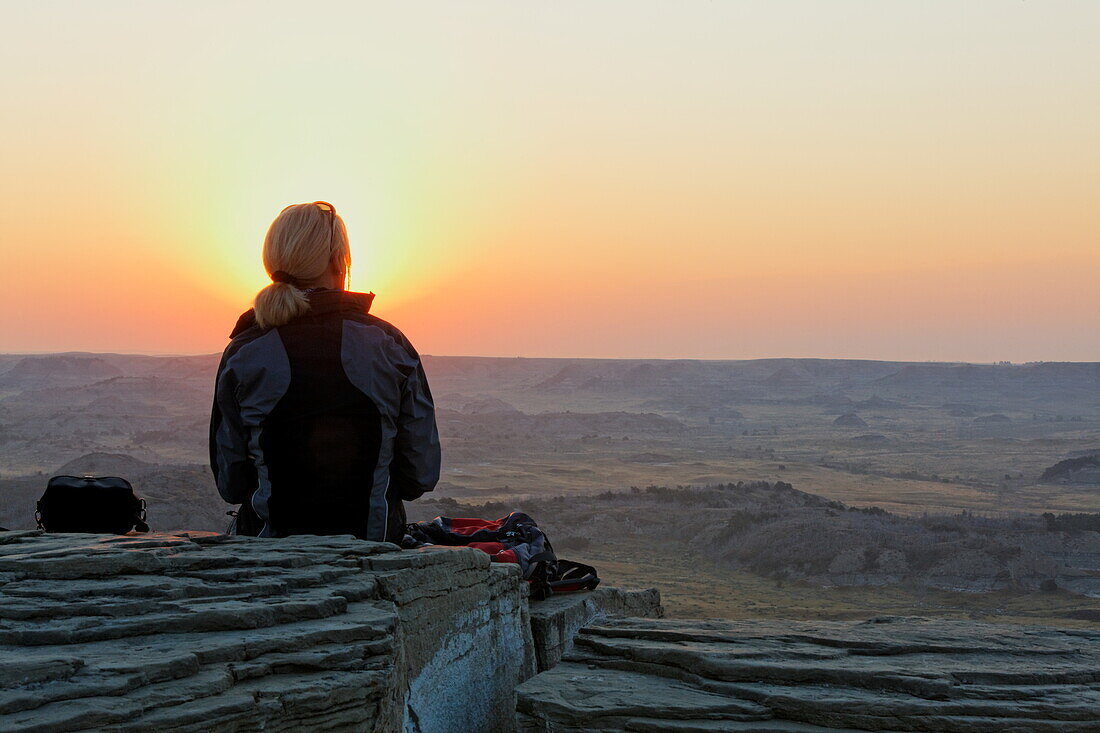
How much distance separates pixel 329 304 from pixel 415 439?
0.70 metres

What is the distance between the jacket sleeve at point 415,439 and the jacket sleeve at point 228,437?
64cm

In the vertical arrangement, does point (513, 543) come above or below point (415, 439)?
below

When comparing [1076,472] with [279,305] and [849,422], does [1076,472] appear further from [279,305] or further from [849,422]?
[279,305]

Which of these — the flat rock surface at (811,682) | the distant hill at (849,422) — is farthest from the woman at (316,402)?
the distant hill at (849,422)

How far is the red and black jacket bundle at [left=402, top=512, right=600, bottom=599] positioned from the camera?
5195 mm

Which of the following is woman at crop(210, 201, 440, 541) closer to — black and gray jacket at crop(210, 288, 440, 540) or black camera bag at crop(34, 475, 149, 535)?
black and gray jacket at crop(210, 288, 440, 540)

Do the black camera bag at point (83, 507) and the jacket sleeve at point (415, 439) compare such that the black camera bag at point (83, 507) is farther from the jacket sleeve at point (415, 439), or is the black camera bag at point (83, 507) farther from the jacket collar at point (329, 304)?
the jacket sleeve at point (415, 439)

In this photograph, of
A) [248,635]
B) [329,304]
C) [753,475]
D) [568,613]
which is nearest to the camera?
[248,635]

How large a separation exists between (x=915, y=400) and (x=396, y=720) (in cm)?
7900

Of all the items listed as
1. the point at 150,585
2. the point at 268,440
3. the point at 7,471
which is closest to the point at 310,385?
the point at 268,440

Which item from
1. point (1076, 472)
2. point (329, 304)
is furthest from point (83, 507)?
point (1076, 472)

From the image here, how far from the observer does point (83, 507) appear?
15.4 ft

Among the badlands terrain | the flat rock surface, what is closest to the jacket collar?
the flat rock surface

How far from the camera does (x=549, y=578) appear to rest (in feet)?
18.3
